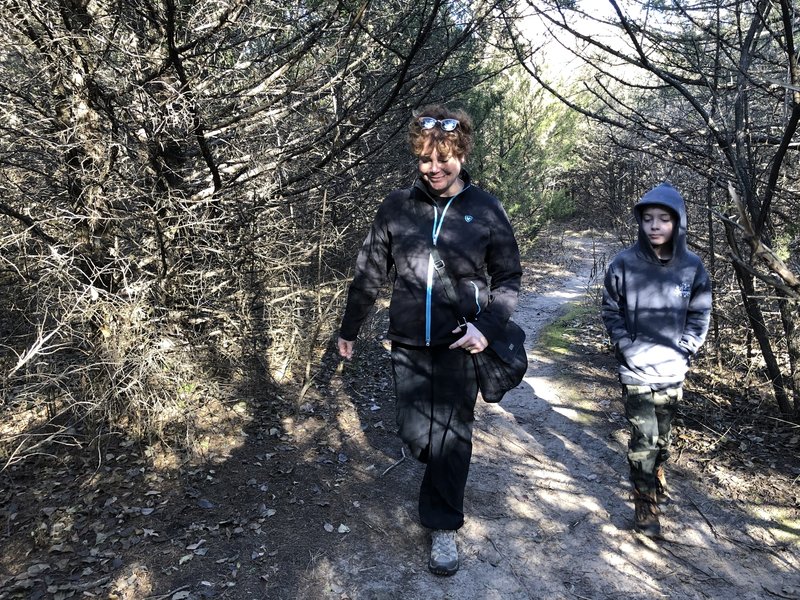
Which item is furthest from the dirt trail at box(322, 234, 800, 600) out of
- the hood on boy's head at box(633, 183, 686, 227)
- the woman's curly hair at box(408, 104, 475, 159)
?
the woman's curly hair at box(408, 104, 475, 159)

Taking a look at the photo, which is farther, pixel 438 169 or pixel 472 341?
pixel 438 169

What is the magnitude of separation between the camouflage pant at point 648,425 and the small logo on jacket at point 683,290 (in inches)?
20.3

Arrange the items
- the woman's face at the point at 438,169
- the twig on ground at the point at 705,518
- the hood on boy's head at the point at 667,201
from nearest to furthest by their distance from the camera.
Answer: the woman's face at the point at 438,169
the hood on boy's head at the point at 667,201
the twig on ground at the point at 705,518

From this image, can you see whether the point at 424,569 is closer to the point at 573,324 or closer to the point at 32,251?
the point at 32,251

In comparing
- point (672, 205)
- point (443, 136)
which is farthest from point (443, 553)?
point (672, 205)

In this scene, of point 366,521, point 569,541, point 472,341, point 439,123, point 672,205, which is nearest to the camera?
point 472,341

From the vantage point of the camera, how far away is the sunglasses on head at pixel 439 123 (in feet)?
8.58

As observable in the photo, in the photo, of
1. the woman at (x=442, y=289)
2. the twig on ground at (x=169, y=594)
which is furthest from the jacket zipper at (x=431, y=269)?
the twig on ground at (x=169, y=594)

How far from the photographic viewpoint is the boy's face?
3.08 metres

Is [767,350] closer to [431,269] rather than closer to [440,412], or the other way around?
[440,412]

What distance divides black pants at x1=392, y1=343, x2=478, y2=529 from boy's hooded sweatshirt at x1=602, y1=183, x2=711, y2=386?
3.31ft

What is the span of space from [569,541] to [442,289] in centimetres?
176

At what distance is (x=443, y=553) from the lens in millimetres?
2906

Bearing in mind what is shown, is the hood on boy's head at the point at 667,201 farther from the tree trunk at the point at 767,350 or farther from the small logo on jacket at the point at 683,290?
the tree trunk at the point at 767,350
